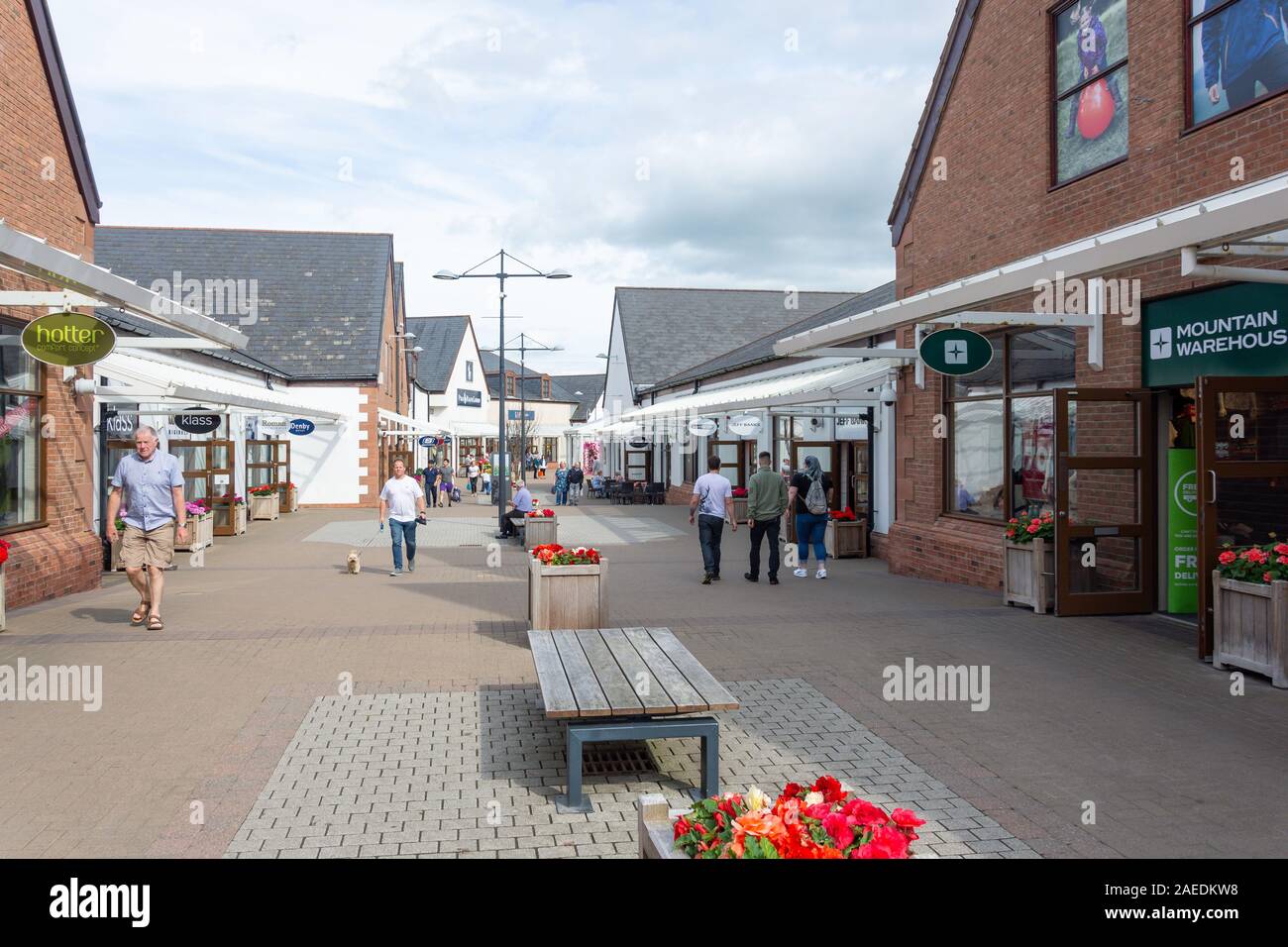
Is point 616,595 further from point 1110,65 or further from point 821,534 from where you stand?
point 1110,65

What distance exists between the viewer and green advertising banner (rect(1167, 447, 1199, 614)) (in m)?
9.80

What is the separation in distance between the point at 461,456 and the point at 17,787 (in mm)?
61102

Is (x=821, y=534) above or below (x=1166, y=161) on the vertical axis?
below

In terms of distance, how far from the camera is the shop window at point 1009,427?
37.3ft

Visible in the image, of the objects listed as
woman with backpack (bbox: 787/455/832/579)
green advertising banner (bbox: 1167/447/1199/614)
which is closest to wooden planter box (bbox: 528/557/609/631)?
green advertising banner (bbox: 1167/447/1199/614)

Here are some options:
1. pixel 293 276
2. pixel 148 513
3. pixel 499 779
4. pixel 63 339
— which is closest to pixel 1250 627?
pixel 499 779

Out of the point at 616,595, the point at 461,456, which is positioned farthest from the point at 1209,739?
the point at 461,456

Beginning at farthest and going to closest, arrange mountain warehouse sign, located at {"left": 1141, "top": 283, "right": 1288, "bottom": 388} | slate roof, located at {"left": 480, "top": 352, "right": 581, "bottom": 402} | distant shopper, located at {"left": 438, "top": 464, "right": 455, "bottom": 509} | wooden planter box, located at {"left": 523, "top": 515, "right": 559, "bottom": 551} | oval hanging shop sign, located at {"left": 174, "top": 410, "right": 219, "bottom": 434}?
slate roof, located at {"left": 480, "top": 352, "right": 581, "bottom": 402} < distant shopper, located at {"left": 438, "top": 464, "right": 455, "bottom": 509} < oval hanging shop sign, located at {"left": 174, "top": 410, "right": 219, "bottom": 434} < wooden planter box, located at {"left": 523, "top": 515, "right": 559, "bottom": 551} < mountain warehouse sign, located at {"left": 1141, "top": 283, "right": 1288, "bottom": 388}

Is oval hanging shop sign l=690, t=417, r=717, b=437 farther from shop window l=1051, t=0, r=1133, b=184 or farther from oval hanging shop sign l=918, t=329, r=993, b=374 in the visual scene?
oval hanging shop sign l=918, t=329, r=993, b=374

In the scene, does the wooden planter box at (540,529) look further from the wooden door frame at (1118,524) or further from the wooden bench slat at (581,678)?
the wooden bench slat at (581,678)

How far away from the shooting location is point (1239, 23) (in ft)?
28.1

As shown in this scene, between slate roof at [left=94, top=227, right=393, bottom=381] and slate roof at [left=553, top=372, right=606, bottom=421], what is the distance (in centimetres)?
5952

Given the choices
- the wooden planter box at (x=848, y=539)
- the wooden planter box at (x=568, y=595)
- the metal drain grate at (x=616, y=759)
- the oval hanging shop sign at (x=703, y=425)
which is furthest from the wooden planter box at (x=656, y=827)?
the oval hanging shop sign at (x=703, y=425)
